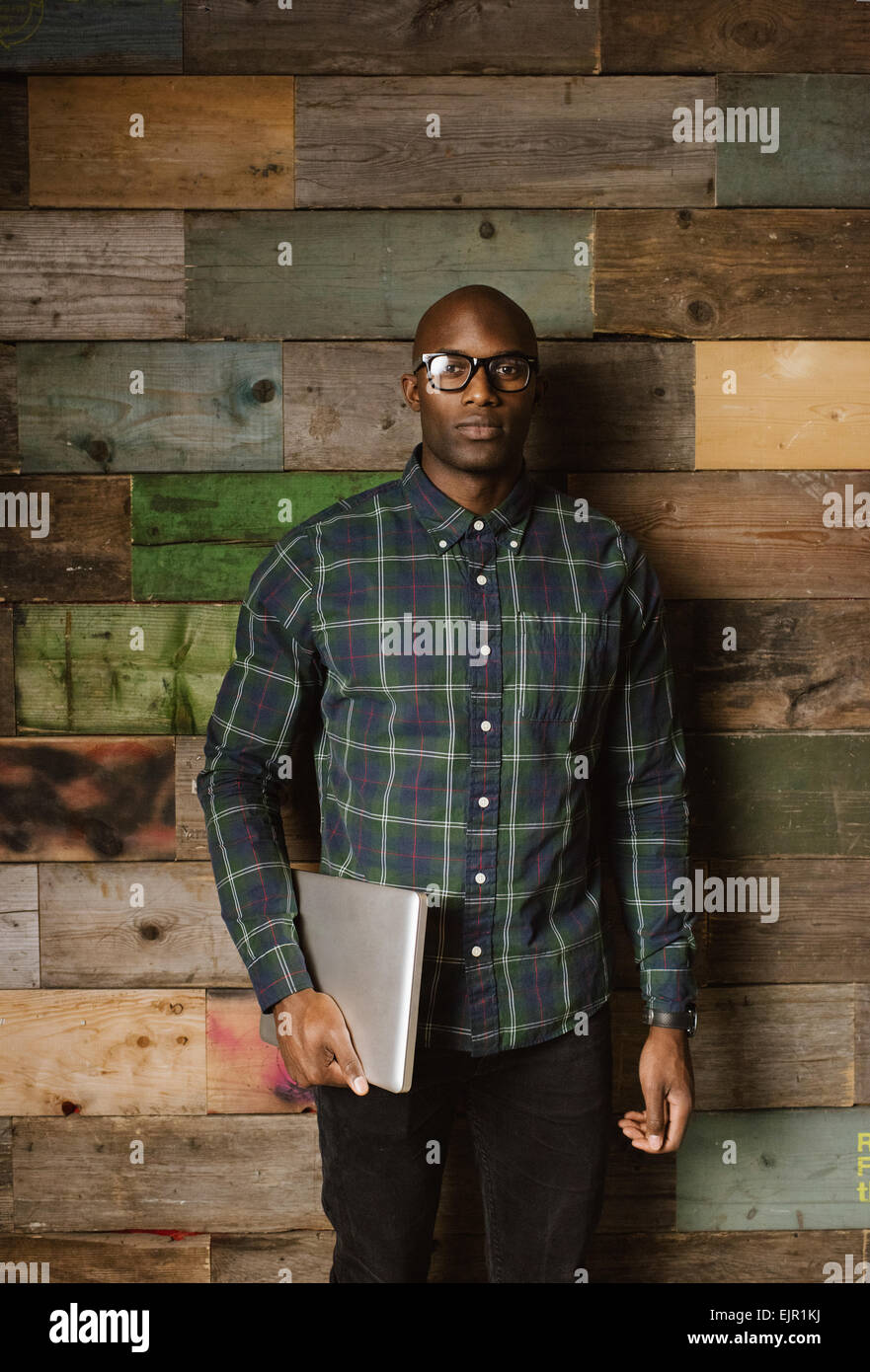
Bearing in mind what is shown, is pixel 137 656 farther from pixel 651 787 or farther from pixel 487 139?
pixel 487 139

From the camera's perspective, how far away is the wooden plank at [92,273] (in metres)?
1.57

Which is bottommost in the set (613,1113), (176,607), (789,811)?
(613,1113)

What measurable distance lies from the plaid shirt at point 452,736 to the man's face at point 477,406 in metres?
0.07

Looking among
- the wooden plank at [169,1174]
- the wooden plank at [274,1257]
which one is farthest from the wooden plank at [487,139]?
the wooden plank at [274,1257]

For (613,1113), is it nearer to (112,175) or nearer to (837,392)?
(837,392)

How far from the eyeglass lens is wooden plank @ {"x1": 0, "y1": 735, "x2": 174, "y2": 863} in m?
0.78

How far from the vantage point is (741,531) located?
1629mm

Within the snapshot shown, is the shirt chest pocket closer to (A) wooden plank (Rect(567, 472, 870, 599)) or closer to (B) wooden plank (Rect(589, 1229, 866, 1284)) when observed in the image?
(A) wooden plank (Rect(567, 472, 870, 599))

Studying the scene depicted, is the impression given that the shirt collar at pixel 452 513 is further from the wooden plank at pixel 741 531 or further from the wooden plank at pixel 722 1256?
the wooden plank at pixel 722 1256

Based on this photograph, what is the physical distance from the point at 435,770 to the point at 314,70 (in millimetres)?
1212

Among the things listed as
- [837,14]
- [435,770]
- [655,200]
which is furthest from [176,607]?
[837,14]

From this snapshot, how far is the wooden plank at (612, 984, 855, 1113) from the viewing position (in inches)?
65.3

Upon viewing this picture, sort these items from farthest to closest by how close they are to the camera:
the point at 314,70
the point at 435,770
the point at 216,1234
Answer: the point at 216,1234 → the point at 314,70 → the point at 435,770
